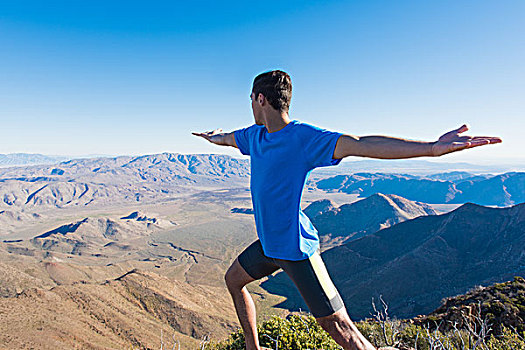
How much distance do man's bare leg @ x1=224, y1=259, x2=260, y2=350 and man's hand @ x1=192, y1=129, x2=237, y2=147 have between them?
1.08 meters

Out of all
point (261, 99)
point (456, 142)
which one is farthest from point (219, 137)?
point (456, 142)

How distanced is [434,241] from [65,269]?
74.4 m

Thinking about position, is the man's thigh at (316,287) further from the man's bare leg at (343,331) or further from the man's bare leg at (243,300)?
the man's bare leg at (243,300)

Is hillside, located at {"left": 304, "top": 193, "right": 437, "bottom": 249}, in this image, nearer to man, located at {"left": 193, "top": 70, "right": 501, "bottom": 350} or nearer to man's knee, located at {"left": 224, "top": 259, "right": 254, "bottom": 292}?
man's knee, located at {"left": 224, "top": 259, "right": 254, "bottom": 292}

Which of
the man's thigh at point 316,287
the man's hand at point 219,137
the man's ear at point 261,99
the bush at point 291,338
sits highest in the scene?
the man's ear at point 261,99

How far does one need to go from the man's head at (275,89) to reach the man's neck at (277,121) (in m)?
0.03

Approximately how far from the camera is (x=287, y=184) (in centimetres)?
190

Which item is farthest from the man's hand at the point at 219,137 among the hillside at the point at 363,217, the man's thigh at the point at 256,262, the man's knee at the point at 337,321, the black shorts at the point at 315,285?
the hillside at the point at 363,217

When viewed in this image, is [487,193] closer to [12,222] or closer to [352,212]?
[352,212]

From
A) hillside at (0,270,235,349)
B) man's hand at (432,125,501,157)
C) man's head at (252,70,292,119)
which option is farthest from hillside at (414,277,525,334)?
hillside at (0,270,235,349)

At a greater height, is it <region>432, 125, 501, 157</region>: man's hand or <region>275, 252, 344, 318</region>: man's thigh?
<region>432, 125, 501, 157</region>: man's hand

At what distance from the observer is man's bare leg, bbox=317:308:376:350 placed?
184 cm

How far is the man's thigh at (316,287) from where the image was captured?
1891 mm

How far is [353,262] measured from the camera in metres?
60.8
